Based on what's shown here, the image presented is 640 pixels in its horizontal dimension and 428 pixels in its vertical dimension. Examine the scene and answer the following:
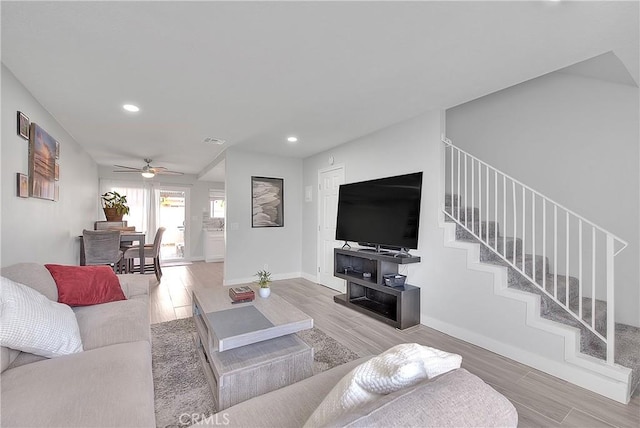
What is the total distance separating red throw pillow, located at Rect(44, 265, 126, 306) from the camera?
2094 mm

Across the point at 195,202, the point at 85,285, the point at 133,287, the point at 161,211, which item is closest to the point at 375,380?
the point at 85,285

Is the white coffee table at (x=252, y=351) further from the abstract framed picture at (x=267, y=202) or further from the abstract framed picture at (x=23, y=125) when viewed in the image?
the abstract framed picture at (x=267, y=202)

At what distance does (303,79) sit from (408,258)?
2.12 meters

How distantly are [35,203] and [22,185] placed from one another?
42 centimetres

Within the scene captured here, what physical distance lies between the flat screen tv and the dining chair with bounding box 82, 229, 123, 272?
3287 mm

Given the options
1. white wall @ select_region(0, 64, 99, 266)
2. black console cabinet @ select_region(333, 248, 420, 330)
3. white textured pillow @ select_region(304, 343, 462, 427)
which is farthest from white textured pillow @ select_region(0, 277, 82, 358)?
black console cabinet @ select_region(333, 248, 420, 330)

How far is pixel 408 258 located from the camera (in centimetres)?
307

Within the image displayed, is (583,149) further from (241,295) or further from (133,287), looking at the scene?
(133,287)

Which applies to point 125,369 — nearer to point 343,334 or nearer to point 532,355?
point 343,334

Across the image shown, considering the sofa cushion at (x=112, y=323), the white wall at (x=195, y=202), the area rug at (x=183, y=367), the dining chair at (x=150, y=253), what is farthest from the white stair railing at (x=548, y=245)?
the white wall at (x=195, y=202)

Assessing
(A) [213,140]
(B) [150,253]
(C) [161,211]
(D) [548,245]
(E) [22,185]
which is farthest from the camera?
(C) [161,211]

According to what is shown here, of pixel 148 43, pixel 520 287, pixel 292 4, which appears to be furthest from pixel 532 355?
pixel 148 43

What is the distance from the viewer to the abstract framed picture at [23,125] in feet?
7.58

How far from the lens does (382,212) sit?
343cm
